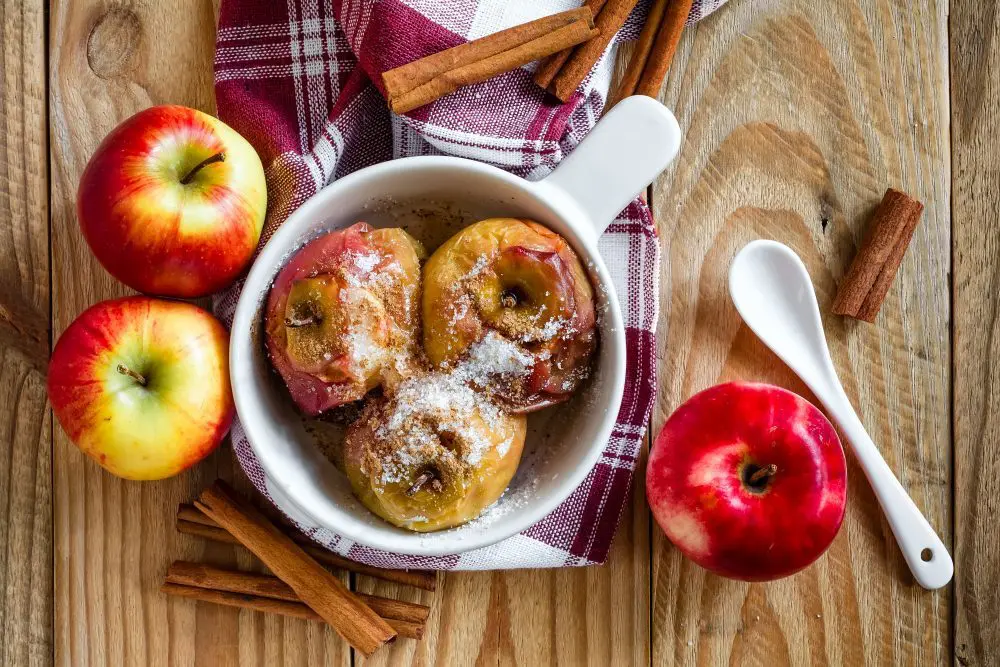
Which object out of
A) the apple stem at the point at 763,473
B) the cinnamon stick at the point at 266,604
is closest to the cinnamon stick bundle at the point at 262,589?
the cinnamon stick at the point at 266,604

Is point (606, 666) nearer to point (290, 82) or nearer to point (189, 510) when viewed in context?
point (189, 510)

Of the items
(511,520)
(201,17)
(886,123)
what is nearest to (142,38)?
(201,17)

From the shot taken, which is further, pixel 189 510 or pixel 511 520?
pixel 189 510

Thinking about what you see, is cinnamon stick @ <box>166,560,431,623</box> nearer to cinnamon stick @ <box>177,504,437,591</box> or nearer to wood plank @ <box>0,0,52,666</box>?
cinnamon stick @ <box>177,504,437,591</box>

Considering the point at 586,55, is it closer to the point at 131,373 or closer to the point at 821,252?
the point at 821,252

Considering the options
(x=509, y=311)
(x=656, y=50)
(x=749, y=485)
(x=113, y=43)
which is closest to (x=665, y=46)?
(x=656, y=50)

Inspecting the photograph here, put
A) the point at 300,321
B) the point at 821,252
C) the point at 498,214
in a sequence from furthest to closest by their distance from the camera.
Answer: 1. the point at 821,252
2. the point at 498,214
3. the point at 300,321

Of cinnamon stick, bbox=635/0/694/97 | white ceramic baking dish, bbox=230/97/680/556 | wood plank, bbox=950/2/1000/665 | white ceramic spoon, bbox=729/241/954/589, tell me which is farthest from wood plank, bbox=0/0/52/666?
wood plank, bbox=950/2/1000/665
